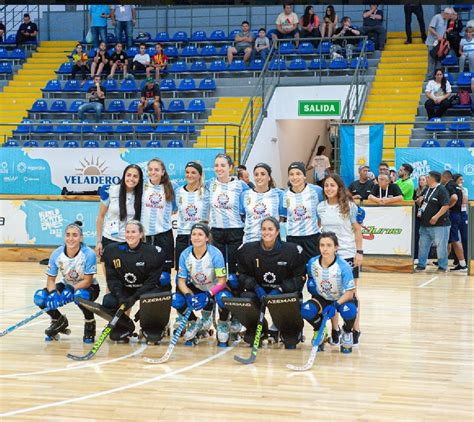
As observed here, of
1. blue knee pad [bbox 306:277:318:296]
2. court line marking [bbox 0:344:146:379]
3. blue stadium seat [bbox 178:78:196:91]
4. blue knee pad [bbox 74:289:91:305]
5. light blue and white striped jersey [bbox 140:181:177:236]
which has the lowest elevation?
court line marking [bbox 0:344:146:379]

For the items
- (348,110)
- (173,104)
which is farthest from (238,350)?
(173,104)

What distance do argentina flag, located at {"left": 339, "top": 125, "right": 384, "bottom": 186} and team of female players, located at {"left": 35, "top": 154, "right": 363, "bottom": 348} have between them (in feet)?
23.7

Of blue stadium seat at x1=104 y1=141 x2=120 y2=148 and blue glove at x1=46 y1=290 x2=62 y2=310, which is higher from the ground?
blue stadium seat at x1=104 y1=141 x2=120 y2=148

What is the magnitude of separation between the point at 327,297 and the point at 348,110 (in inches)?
431

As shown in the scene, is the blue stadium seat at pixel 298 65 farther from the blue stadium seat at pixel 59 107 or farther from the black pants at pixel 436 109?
the blue stadium seat at pixel 59 107

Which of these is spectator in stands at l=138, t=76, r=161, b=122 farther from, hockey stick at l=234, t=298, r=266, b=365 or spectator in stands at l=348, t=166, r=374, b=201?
hockey stick at l=234, t=298, r=266, b=365

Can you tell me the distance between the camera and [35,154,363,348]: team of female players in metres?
7.89

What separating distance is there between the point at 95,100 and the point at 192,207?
12535mm

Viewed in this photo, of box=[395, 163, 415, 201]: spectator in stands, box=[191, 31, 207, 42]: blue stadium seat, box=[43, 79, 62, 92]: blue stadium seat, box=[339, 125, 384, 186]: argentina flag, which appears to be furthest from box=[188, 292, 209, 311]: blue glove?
box=[191, 31, 207, 42]: blue stadium seat

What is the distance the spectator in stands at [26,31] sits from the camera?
2397 centimetres

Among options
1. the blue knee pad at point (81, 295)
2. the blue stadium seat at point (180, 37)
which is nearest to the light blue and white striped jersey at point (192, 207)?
the blue knee pad at point (81, 295)

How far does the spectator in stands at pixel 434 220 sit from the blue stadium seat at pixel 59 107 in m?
9.55

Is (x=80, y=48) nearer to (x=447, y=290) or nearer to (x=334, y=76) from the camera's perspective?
(x=334, y=76)

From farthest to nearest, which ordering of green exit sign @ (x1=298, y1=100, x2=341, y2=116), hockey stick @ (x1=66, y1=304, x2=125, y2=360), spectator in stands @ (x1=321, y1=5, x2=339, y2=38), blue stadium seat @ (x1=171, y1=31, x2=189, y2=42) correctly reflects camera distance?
blue stadium seat @ (x1=171, y1=31, x2=189, y2=42), spectator in stands @ (x1=321, y1=5, x2=339, y2=38), green exit sign @ (x1=298, y1=100, x2=341, y2=116), hockey stick @ (x1=66, y1=304, x2=125, y2=360)
